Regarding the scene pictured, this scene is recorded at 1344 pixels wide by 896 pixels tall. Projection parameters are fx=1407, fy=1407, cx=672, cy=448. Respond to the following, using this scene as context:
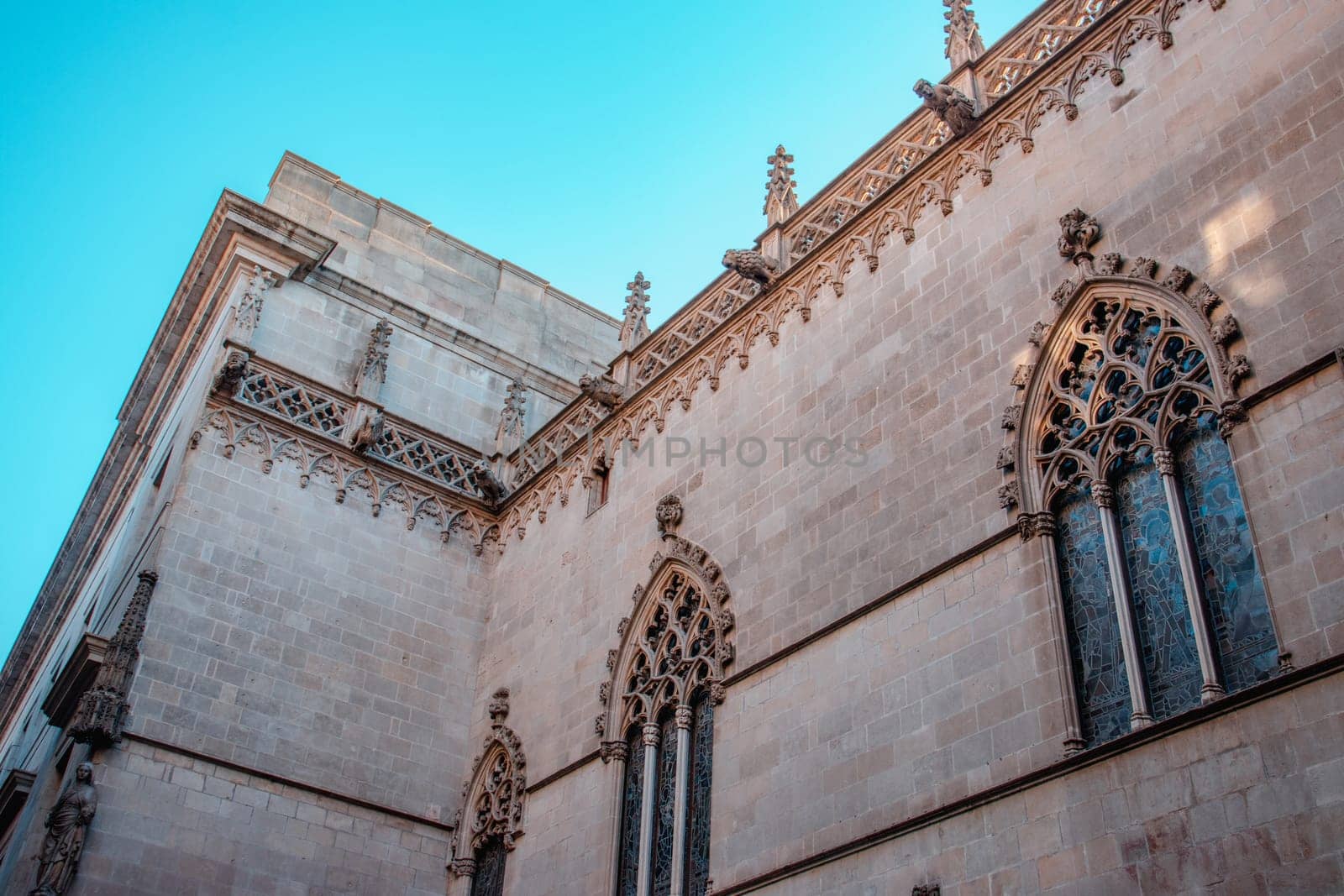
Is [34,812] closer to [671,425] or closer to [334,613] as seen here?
[334,613]

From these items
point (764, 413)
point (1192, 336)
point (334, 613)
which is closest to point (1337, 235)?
point (1192, 336)

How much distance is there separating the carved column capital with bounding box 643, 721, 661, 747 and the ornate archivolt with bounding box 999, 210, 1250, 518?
175 inches

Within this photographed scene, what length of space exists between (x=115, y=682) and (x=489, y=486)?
17.6 feet

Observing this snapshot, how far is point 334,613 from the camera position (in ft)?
51.0

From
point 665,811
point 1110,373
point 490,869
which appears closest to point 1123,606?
point 1110,373

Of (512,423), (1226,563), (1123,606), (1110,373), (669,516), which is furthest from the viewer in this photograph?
(512,423)

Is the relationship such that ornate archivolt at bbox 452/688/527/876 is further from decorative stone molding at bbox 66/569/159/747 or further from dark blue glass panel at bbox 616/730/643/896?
decorative stone molding at bbox 66/569/159/747

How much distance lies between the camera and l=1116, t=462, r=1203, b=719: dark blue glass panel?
8758mm

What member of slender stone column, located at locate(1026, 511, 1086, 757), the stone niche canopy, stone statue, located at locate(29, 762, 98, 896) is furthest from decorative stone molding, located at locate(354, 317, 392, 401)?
slender stone column, located at locate(1026, 511, 1086, 757)

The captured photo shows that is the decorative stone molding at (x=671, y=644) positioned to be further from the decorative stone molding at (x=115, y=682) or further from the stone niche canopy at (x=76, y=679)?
the stone niche canopy at (x=76, y=679)

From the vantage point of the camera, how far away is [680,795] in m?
12.4

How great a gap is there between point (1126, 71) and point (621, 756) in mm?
7530

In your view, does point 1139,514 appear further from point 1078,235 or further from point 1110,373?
point 1078,235

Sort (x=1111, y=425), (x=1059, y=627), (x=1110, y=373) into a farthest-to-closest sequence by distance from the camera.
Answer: (x=1110, y=373)
(x=1111, y=425)
(x=1059, y=627)
